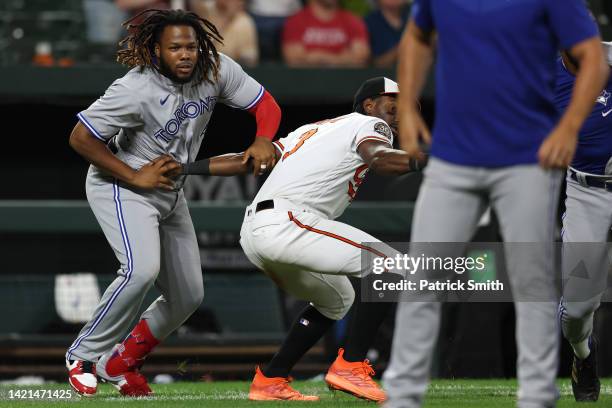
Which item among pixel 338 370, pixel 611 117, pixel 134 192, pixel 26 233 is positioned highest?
pixel 611 117

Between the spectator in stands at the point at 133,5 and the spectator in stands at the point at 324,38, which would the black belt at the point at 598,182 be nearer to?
the spectator in stands at the point at 324,38

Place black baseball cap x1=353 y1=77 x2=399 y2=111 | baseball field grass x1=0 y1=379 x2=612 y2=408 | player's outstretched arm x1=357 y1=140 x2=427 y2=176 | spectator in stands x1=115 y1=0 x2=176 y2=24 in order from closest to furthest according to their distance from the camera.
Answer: player's outstretched arm x1=357 y1=140 x2=427 y2=176 → baseball field grass x1=0 y1=379 x2=612 y2=408 → black baseball cap x1=353 y1=77 x2=399 y2=111 → spectator in stands x1=115 y1=0 x2=176 y2=24

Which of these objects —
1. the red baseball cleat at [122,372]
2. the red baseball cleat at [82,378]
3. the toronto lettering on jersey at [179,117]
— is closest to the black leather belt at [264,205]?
the toronto lettering on jersey at [179,117]

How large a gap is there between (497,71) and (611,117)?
6.91ft

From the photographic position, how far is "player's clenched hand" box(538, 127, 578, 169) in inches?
142

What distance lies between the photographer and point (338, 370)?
5359mm

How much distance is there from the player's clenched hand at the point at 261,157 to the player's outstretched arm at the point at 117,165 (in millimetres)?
380

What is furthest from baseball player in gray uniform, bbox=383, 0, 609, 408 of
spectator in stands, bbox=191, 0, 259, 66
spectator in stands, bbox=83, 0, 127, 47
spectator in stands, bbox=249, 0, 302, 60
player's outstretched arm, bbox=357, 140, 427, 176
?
spectator in stands, bbox=83, 0, 127, 47

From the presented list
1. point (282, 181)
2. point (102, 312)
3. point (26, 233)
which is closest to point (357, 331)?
point (282, 181)

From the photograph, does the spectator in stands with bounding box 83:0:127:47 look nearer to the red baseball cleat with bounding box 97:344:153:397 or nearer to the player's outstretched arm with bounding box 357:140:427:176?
the red baseball cleat with bounding box 97:344:153:397

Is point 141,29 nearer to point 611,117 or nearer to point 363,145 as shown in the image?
point 363,145

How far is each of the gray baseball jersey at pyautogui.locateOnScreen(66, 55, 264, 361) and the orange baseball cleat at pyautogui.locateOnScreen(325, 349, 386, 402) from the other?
870mm

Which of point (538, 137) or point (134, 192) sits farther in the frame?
point (134, 192)

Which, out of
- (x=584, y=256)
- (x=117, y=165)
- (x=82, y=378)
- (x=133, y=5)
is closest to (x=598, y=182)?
(x=584, y=256)
